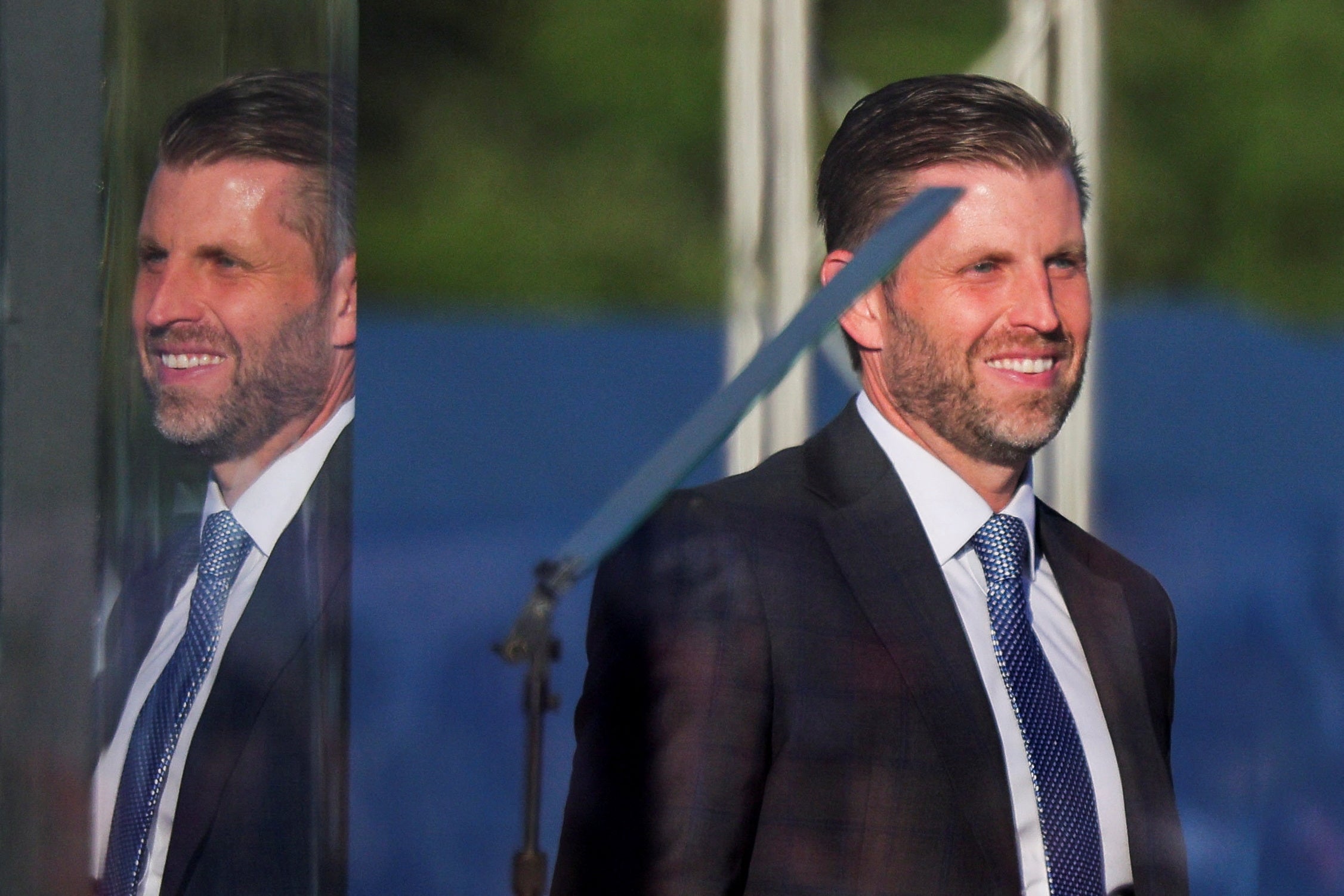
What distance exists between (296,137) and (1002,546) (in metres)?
0.85

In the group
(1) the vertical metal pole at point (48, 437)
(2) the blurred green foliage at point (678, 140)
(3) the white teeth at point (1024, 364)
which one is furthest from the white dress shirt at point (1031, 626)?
(1) the vertical metal pole at point (48, 437)

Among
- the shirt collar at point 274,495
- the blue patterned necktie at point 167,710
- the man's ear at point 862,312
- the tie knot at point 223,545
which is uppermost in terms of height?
the man's ear at point 862,312

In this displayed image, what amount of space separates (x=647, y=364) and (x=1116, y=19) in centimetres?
62

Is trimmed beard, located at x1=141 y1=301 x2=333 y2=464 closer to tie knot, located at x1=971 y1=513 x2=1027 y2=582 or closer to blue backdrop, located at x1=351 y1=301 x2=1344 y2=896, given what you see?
blue backdrop, located at x1=351 y1=301 x2=1344 y2=896

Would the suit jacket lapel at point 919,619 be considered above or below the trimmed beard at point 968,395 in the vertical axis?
below

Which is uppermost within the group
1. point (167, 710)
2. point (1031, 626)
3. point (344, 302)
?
point (344, 302)

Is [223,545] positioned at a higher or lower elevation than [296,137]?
lower

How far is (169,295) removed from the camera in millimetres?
1766

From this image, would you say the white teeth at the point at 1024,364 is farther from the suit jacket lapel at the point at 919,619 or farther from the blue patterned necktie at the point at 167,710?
the blue patterned necktie at the point at 167,710

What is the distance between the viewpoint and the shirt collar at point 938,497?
1680 millimetres

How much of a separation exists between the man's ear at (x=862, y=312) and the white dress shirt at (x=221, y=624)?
0.54 meters

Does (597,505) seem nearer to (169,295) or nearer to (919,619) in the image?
(919,619)

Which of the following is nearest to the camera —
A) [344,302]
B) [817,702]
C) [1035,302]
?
[817,702]

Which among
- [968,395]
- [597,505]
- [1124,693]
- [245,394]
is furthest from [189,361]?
[1124,693]
